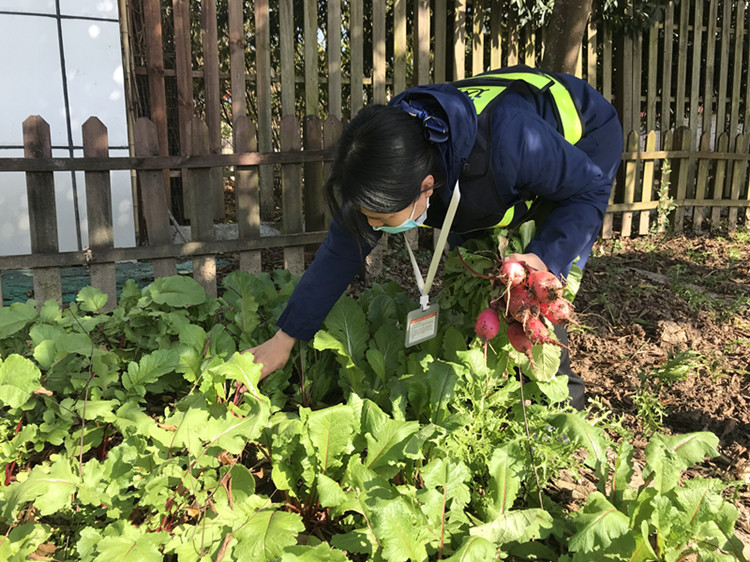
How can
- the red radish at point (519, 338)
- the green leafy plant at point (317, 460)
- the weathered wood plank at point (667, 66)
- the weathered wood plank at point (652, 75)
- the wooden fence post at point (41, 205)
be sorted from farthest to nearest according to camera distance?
the weathered wood plank at point (667, 66)
the weathered wood plank at point (652, 75)
the wooden fence post at point (41, 205)
the red radish at point (519, 338)
the green leafy plant at point (317, 460)

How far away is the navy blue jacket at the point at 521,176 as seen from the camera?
212 centimetres

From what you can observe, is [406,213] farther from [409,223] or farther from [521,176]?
[521,176]

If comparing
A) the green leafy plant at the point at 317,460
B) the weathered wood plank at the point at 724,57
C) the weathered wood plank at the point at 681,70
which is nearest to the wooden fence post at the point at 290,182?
the green leafy plant at the point at 317,460

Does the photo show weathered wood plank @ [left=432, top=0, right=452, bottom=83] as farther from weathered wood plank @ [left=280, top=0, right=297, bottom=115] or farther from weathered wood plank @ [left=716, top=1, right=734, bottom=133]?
weathered wood plank @ [left=716, top=1, right=734, bottom=133]

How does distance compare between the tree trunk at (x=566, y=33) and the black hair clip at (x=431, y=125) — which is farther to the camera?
the tree trunk at (x=566, y=33)

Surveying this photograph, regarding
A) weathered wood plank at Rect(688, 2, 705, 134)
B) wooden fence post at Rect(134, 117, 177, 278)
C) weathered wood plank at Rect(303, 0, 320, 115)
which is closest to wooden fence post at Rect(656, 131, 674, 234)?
weathered wood plank at Rect(688, 2, 705, 134)

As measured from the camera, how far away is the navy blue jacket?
6.97 feet

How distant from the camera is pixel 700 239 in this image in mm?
7043

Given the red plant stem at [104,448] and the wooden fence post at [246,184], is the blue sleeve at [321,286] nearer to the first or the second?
the red plant stem at [104,448]

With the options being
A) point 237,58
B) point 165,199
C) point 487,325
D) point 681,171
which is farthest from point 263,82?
point 681,171

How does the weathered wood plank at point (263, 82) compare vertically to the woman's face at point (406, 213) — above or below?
above

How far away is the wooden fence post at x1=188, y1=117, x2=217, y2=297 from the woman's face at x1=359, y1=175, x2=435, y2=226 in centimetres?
261

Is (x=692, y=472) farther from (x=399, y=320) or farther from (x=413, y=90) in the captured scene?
(x=413, y=90)

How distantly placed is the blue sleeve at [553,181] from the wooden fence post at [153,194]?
2904 millimetres
